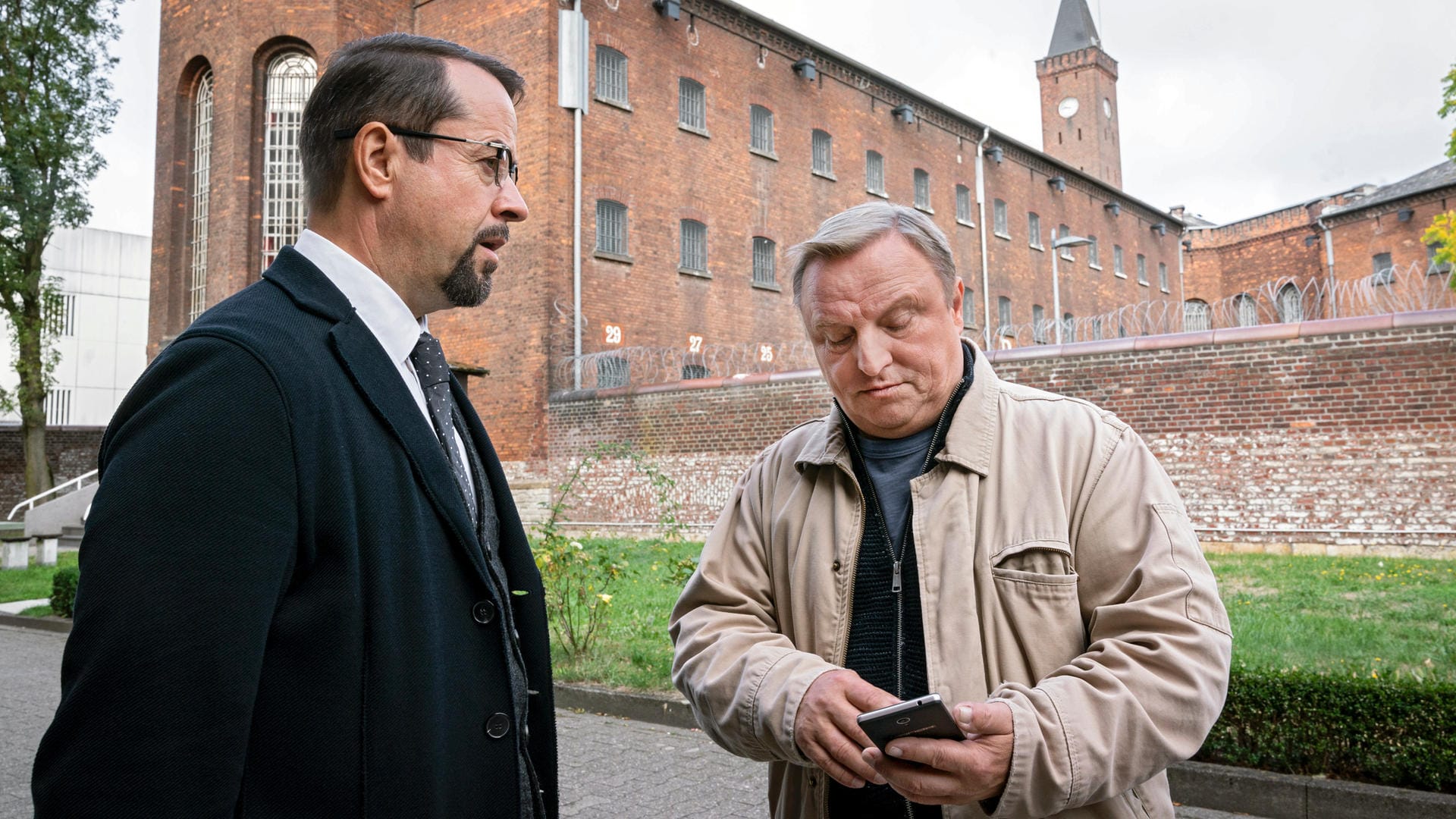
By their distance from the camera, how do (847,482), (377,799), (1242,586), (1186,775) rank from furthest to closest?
(1242,586), (1186,775), (847,482), (377,799)

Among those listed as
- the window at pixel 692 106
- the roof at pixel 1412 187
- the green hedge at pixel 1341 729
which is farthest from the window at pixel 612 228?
the roof at pixel 1412 187

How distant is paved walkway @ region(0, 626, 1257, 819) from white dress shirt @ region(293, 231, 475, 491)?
11.9 ft

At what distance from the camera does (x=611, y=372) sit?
63.9 ft

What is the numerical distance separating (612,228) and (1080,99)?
128 feet

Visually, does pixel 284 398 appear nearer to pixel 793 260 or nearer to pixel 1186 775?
pixel 793 260

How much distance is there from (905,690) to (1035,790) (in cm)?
37

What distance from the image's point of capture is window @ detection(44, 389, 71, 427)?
39.2 m

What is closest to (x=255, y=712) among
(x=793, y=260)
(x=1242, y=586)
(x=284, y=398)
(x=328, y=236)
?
(x=284, y=398)

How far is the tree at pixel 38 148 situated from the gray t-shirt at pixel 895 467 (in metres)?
24.3

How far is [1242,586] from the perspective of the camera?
1019cm

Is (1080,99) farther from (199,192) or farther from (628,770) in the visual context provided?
(628,770)

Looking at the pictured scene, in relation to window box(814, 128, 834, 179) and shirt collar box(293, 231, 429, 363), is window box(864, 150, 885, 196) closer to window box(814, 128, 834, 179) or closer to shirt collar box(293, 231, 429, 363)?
window box(814, 128, 834, 179)

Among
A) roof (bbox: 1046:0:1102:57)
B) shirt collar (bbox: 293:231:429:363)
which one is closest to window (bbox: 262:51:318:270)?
shirt collar (bbox: 293:231:429:363)

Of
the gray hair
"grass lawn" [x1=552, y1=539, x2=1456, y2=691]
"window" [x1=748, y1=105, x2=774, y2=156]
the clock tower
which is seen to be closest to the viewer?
the gray hair
